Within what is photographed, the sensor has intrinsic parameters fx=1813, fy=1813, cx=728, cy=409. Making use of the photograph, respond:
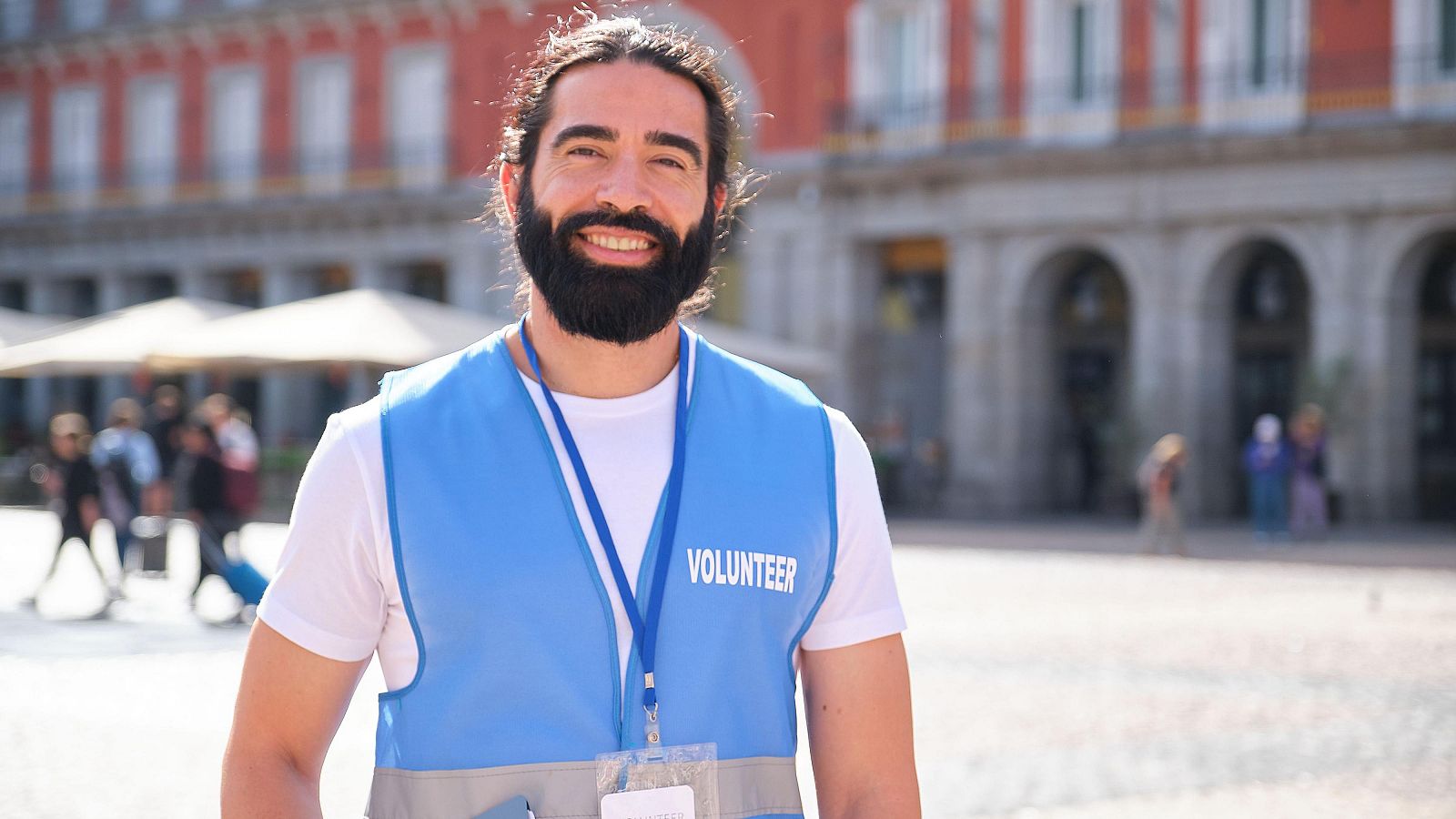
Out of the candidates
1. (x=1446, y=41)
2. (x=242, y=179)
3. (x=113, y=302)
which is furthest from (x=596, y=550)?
(x=113, y=302)

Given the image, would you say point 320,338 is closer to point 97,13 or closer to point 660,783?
point 660,783

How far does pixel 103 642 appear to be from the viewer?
11.6m

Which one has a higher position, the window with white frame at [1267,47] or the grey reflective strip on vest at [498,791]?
the window with white frame at [1267,47]

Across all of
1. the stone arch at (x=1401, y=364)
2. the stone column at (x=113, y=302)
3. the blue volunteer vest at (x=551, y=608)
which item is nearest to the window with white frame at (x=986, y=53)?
the stone arch at (x=1401, y=364)

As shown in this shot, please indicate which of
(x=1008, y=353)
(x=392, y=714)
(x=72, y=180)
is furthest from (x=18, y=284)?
(x=392, y=714)

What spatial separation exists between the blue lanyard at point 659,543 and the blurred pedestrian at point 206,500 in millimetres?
11510

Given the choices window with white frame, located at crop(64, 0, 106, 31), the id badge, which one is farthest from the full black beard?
window with white frame, located at crop(64, 0, 106, 31)

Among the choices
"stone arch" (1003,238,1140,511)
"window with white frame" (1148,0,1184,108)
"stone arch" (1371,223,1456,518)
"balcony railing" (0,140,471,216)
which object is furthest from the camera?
"balcony railing" (0,140,471,216)

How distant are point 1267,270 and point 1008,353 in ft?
13.7

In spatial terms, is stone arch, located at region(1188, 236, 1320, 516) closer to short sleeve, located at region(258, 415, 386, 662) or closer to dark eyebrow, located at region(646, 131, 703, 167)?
dark eyebrow, located at region(646, 131, 703, 167)

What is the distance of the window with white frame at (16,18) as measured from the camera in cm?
3966

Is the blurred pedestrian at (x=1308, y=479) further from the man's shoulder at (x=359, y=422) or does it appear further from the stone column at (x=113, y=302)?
the stone column at (x=113, y=302)

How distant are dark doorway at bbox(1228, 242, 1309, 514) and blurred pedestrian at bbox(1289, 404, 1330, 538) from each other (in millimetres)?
4334

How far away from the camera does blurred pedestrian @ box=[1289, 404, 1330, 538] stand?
2244 cm
